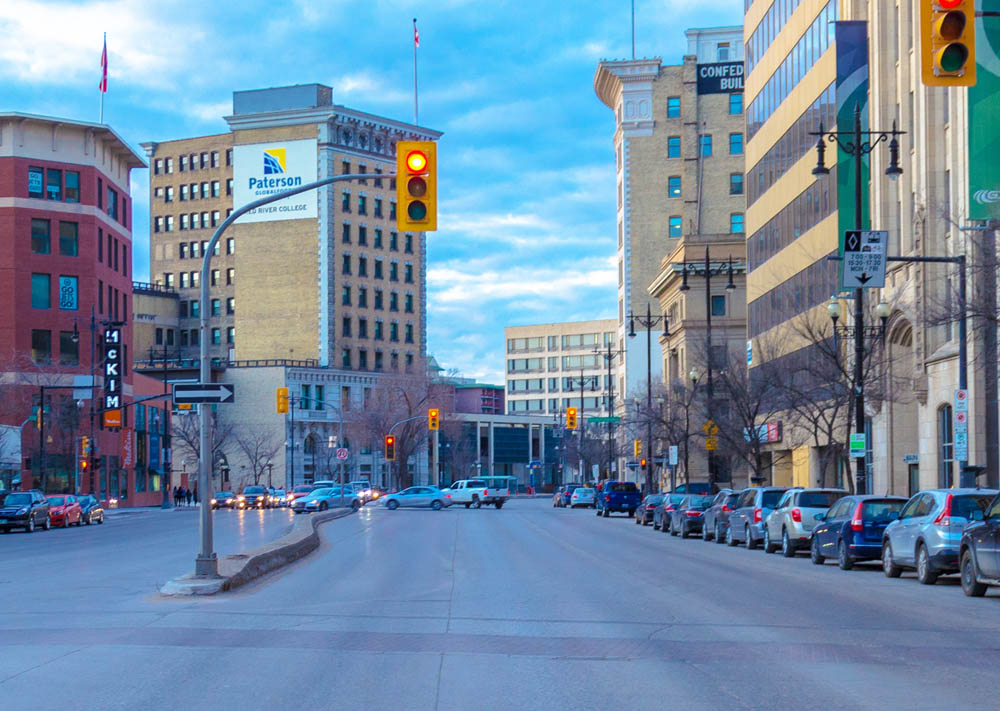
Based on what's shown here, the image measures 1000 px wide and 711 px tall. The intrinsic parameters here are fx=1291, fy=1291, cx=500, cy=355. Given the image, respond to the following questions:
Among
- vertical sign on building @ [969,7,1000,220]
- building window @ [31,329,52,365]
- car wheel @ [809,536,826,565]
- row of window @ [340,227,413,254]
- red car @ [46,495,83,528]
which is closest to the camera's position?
car wheel @ [809,536,826,565]

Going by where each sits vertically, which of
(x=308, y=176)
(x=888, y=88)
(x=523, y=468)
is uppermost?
(x=308, y=176)

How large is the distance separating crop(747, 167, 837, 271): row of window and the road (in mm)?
29113

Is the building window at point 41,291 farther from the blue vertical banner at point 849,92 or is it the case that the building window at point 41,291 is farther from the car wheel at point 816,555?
the car wheel at point 816,555

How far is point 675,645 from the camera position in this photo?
13.4 m

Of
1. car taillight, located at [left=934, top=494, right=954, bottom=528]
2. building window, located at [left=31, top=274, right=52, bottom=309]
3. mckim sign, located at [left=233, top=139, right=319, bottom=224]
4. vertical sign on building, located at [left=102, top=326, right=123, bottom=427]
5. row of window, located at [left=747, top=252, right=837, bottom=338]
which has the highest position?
mckim sign, located at [left=233, top=139, right=319, bottom=224]

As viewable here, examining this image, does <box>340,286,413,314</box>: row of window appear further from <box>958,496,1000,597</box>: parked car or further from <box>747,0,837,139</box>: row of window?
<box>958,496,1000,597</box>: parked car

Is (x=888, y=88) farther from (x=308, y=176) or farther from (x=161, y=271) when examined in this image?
(x=161, y=271)

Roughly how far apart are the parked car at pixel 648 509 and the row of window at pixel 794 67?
736 inches

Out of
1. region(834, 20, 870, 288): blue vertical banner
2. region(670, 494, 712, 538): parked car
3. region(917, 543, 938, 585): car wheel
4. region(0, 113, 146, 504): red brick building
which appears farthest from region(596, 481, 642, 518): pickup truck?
region(917, 543, 938, 585): car wheel

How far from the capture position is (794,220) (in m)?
56.0

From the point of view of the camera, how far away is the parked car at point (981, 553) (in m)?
18.1

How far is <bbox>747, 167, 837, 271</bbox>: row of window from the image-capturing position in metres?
50.3

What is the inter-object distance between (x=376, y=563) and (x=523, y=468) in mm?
127661

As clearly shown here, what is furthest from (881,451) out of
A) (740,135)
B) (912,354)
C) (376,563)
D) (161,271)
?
(161,271)
